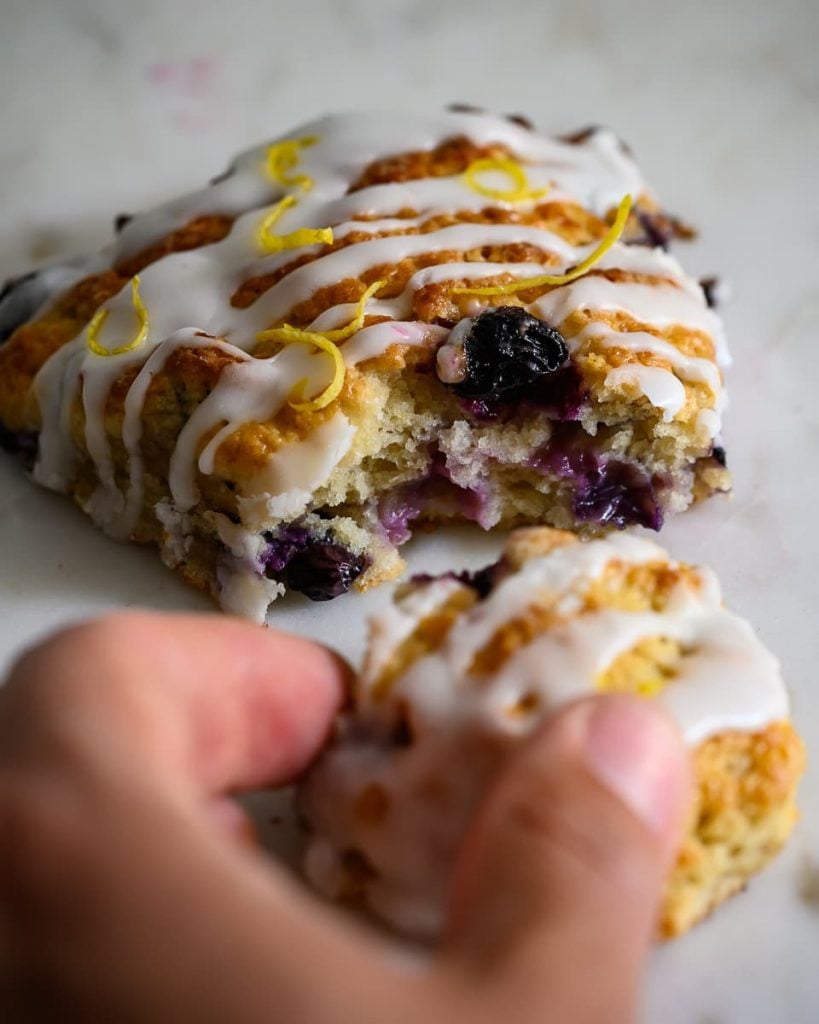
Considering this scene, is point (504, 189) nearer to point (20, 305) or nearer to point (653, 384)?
point (653, 384)

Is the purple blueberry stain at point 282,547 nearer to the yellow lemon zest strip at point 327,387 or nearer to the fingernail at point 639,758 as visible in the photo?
the yellow lemon zest strip at point 327,387

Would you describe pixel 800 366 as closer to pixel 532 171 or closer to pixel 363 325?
pixel 532 171

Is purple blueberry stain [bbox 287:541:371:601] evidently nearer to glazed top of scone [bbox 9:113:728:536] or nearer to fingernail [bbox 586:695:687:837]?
glazed top of scone [bbox 9:113:728:536]

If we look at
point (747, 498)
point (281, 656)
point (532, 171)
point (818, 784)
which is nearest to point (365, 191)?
point (532, 171)

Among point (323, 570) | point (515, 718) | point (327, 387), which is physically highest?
point (327, 387)

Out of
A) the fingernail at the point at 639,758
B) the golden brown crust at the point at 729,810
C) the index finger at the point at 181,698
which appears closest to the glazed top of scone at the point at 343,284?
the index finger at the point at 181,698

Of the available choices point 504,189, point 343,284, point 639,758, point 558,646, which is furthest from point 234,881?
point 504,189

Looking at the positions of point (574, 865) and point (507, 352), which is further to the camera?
point (507, 352)
